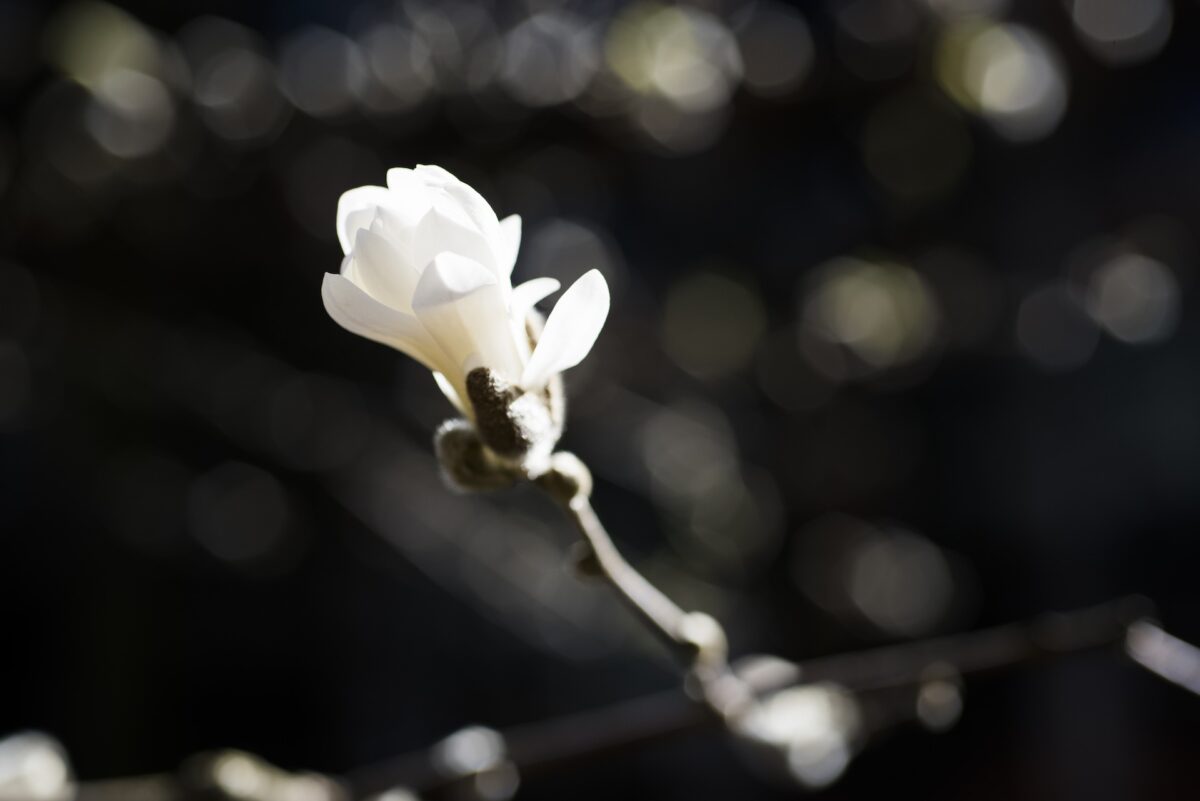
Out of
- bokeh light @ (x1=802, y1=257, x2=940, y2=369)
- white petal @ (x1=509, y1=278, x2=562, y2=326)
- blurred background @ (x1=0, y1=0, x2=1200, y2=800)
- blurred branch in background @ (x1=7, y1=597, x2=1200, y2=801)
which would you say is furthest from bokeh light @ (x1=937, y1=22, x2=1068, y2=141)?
white petal @ (x1=509, y1=278, x2=562, y2=326)

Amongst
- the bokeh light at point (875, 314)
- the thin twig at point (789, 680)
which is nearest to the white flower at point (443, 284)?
the thin twig at point (789, 680)

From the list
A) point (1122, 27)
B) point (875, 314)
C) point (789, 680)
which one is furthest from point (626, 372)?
point (789, 680)

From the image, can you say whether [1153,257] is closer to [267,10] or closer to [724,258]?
[724,258]

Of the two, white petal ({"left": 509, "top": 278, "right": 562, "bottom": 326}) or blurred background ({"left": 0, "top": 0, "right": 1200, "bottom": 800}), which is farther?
blurred background ({"left": 0, "top": 0, "right": 1200, "bottom": 800})

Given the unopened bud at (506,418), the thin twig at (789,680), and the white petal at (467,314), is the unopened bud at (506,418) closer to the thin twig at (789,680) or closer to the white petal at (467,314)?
the white petal at (467,314)

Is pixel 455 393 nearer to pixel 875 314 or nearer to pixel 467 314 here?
pixel 467 314

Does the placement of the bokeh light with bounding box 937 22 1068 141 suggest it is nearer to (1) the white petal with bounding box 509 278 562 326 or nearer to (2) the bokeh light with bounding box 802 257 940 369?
(2) the bokeh light with bounding box 802 257 940 369

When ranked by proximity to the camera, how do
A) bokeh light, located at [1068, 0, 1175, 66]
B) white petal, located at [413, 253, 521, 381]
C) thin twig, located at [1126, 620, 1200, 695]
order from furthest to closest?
1. bokeh light, located at [1068, 0, 1175, 66]
2. thin twig, located at [1126, 620, 1200, 695]
3. white petal, located at [413, 253, 521, 381]
